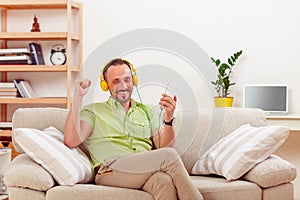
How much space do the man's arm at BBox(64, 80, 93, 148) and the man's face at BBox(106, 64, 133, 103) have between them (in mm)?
119

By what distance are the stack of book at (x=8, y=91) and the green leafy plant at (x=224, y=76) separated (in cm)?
156

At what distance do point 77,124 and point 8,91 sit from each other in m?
1.66

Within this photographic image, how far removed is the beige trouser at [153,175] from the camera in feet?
8.86

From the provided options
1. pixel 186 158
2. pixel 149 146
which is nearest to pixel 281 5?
pixel 186 158

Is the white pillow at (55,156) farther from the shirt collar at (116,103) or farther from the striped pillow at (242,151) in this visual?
the striped pillow at (242,151)

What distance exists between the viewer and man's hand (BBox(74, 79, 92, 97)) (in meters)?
2.89

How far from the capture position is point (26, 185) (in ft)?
9.08

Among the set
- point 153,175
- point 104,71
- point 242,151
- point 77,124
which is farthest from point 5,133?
point 242,151

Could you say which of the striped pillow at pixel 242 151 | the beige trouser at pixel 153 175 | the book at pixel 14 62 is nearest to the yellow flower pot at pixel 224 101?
the striped pillow at pixel 242 151

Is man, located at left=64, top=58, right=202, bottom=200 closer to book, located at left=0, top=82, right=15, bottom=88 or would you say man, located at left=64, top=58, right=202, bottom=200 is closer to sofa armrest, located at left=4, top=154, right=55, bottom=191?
sofa armrest, located at left=4, top=154, right=55, bottom=191

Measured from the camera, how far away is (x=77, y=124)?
9.82 ft

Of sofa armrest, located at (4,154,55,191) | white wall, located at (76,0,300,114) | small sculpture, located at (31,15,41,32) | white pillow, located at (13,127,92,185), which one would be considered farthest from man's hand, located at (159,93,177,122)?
small sculpture, located at (31,15,41,32)

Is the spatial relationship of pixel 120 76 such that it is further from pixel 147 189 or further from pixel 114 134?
pixel 147 189

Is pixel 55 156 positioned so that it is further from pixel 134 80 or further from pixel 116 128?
pixel 134 80
